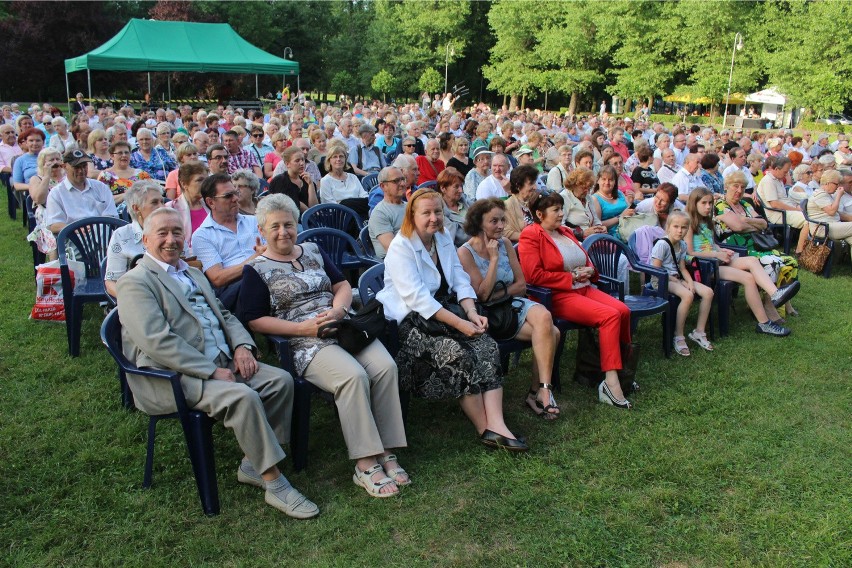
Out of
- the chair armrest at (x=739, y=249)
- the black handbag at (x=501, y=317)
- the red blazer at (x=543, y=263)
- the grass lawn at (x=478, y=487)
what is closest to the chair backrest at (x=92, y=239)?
the grass lawn at (x=478, y=487)

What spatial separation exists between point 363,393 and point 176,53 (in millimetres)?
22776

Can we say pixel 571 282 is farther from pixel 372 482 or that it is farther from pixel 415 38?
pixel 415 38

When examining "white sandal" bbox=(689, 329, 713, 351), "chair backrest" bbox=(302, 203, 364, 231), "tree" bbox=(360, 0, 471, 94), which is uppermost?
"tree" bbox=(360, 0, 471, 94)

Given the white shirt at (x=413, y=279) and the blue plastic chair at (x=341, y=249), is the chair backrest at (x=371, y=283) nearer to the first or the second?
the white shirt at (x=413, y=279)

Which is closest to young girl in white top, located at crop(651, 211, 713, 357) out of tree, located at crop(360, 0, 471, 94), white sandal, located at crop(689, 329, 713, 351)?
white sandal, located at crop(689, 329, 713, 351)

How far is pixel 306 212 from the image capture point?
18.4ft

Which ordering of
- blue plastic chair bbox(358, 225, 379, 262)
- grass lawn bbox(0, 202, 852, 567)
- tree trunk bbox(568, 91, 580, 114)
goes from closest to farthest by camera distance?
grass lawn bbox(0, 202, 852, 567) < blue plastic chair bbox(358, 225, 379, 262) < tree trunk bbox(568, 91, 580, 114)

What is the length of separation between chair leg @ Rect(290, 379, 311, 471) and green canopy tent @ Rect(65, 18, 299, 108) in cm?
2144

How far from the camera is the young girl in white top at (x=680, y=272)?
514 cm

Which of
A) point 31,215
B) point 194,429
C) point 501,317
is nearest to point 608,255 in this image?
point 501,317

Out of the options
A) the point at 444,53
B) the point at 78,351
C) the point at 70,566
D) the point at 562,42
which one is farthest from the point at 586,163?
the point at 444,53

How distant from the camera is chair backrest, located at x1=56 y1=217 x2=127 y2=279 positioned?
4633mm

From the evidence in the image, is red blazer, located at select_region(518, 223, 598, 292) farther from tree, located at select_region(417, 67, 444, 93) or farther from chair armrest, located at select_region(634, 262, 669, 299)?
tree, located at select_region(417, 67, 444, 93)

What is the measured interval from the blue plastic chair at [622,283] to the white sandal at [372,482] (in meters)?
2.34
